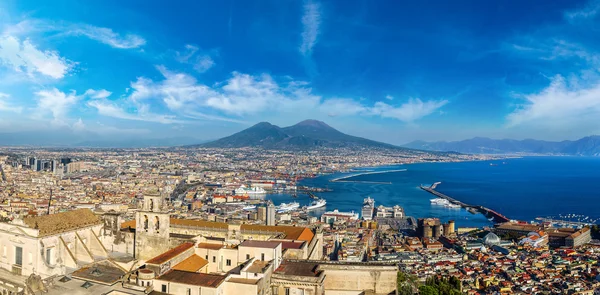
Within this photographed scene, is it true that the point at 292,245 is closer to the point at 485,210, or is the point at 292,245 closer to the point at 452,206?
the point at 485,210

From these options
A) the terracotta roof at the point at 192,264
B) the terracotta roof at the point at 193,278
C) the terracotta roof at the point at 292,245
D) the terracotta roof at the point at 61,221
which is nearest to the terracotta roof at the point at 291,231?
the terracotta roof at the point at 292,245

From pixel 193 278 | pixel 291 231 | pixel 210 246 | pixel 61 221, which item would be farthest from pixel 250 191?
pixel 193 278

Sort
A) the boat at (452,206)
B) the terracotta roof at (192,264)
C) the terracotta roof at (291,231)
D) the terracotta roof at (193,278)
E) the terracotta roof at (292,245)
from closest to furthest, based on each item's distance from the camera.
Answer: the terracotta roof at (193,278) → the terracotta roof at (192,264) → the terracotta roof at (292,245) → the terracotta roof at (291,231) → the boat at (452,206)

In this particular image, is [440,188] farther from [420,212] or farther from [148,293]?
[148,293]

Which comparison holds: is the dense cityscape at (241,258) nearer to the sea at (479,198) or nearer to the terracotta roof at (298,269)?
the terracotta roof at (298,269)

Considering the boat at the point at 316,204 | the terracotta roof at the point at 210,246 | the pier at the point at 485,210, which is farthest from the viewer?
the boat at the point at 316,204
